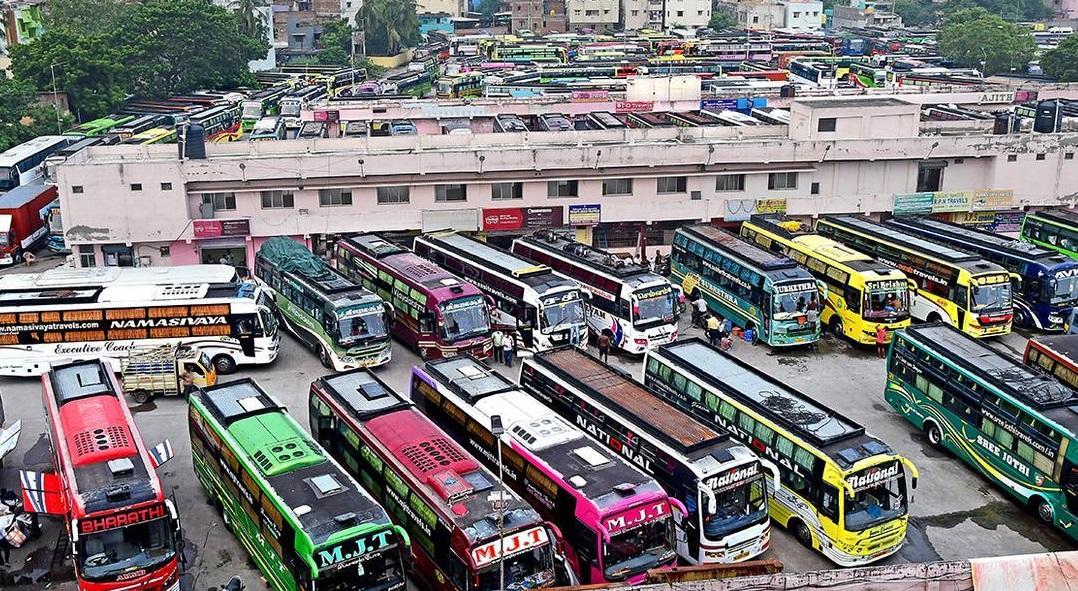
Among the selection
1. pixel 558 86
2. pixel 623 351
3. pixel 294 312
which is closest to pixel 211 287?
pixel 294 312

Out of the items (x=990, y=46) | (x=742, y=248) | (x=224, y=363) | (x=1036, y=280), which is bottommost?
(x=224, y=363)

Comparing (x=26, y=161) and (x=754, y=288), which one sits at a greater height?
(x=26, y=161)

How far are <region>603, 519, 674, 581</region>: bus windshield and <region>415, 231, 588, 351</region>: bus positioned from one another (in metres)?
10.8

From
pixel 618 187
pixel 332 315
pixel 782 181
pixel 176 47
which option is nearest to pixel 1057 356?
pixel 782 181

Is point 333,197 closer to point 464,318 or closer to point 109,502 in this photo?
point 464,318

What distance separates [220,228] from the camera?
107 feet

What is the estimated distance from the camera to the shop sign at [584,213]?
113ft

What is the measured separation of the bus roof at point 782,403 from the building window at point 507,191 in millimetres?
13492

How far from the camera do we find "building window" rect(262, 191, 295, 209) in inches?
1305

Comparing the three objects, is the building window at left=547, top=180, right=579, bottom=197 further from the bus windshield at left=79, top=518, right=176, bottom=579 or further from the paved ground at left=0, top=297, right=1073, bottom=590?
the bus windshield at left=79, top=518, right=176, bottom=579

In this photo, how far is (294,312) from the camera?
27672mm

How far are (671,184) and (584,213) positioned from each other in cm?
324

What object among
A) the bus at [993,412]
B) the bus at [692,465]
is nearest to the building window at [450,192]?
the bus at [692,465]

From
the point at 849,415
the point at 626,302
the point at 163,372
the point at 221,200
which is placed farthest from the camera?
the point at 221,200
